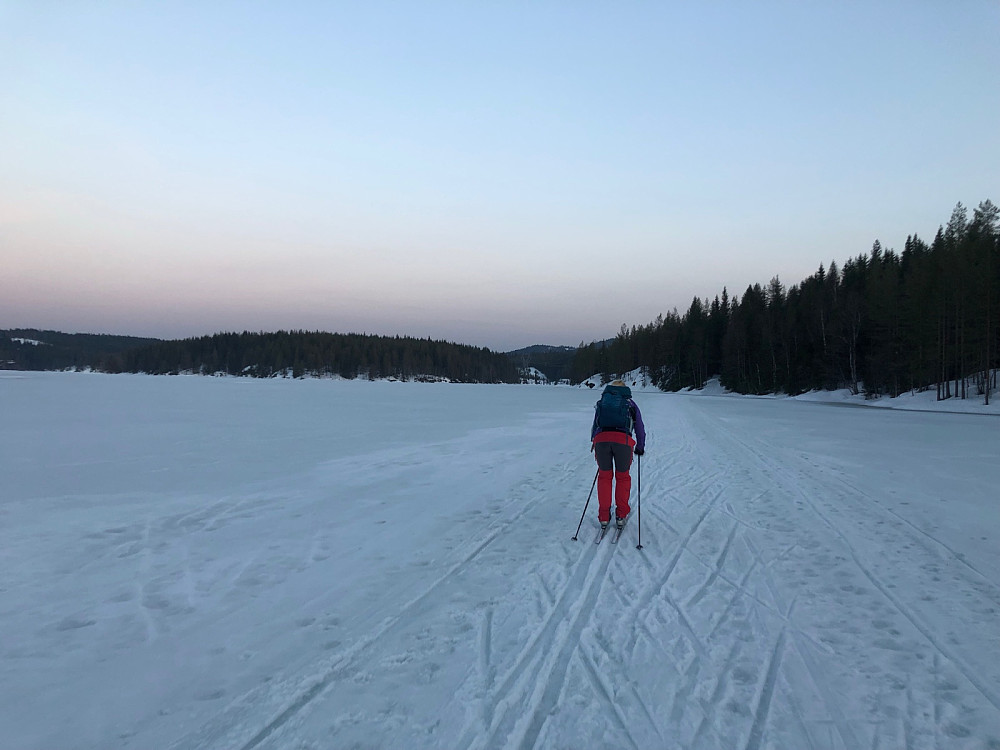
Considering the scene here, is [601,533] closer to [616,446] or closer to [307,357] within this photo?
[616,446]

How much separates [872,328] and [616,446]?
166 feet

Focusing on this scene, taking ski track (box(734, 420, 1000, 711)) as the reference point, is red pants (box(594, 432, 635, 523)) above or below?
above

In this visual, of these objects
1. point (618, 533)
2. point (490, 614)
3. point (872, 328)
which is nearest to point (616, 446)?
point (618, 533)

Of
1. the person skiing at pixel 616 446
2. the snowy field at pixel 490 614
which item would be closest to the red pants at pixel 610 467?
the person skiing at pixel 616 446

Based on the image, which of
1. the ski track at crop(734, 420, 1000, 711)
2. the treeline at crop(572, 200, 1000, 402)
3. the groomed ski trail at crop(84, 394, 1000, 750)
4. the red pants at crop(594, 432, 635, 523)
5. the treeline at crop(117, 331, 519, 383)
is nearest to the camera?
the groomed ski trail at crop(84, 394, 1000, 750)

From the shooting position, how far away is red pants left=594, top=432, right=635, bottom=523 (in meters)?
6.31

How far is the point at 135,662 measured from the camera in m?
3.40

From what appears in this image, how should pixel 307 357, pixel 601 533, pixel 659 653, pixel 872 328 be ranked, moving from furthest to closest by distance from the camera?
pixel 307 357 → pixel 872 328 → pixel 601 533 → pixel 659 653

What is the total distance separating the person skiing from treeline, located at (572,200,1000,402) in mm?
38023

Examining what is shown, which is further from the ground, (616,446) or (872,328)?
(872,328)

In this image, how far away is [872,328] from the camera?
149 ft

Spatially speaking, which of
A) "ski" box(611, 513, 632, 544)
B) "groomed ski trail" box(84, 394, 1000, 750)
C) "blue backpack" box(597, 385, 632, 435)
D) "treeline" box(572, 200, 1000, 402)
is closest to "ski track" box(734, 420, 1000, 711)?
"groomed ski trail" box(84, 394, 1000, 750)

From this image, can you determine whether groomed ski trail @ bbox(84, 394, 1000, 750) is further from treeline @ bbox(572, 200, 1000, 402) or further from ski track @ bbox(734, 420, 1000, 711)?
treeline @ bbox(572, 200, 1000, 402)

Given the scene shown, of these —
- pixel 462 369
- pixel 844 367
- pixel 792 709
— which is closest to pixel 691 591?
pixel 792 709
